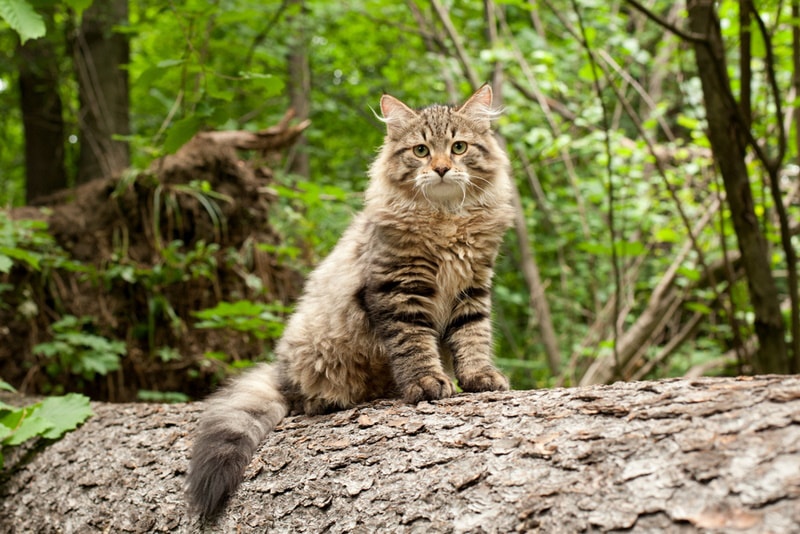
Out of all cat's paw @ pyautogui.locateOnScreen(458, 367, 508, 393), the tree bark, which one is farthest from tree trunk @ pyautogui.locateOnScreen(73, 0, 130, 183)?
cat's paw @ pyautogui.locateOnScreen(458, 367, 508, 393)

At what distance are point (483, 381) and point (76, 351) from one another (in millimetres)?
2782

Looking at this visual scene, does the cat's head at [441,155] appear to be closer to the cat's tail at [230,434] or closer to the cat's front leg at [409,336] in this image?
the cat's front leg at [409,336]

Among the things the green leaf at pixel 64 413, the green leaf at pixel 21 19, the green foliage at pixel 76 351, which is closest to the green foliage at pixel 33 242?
the green foliage at pixel 76 351

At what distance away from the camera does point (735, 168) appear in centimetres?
336

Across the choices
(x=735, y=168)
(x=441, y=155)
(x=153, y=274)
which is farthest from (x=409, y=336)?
(x=153, y=274)

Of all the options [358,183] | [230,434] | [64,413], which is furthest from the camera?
[358,183]

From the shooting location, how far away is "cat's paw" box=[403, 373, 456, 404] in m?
2.38

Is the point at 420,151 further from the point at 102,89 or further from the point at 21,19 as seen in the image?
the point at 102,89

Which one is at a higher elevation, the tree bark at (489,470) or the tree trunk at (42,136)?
the tree trunk at (42,136)

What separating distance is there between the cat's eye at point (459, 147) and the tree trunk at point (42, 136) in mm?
6123

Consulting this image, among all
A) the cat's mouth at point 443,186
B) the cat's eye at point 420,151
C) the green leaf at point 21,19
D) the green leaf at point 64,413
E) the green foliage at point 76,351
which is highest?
the green leaf at point 21,19

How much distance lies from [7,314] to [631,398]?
14.2 feet

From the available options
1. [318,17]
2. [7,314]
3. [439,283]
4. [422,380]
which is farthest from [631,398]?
[318,17]

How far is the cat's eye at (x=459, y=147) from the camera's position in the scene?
3.07 m
